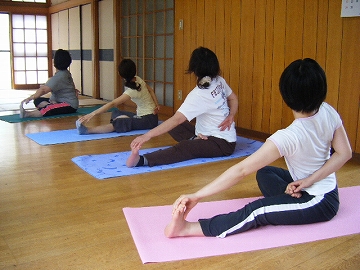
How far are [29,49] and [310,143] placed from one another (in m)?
8.70

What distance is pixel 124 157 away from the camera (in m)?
3.35

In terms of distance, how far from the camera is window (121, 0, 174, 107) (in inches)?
221

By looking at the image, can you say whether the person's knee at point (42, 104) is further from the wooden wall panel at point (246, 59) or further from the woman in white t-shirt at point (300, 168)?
the woman in white t-shirt at point (300, 168)

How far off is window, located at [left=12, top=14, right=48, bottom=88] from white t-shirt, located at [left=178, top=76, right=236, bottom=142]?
6995 mm

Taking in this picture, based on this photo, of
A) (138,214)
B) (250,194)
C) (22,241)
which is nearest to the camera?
(22,241)

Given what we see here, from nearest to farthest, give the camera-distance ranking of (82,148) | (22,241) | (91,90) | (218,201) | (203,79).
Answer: (22,241) < (218,201) < (203,79) < (82,148) < (91,90)

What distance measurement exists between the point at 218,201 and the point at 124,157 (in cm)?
120

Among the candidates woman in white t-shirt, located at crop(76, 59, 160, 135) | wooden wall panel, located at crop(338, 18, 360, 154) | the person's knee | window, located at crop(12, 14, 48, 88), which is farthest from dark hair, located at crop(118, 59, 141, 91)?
window, located at crop(12, 14, 48, 88)

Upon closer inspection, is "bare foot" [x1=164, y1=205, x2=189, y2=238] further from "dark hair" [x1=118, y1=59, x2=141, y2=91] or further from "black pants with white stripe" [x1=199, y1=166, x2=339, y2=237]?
"dark hair" [x1=118, y1=59, x2=141, y2=91]

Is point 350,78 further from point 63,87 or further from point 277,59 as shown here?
point 63,87

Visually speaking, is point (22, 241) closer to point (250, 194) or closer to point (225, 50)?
point (250, 194)

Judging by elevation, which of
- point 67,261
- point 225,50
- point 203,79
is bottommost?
point 67,261

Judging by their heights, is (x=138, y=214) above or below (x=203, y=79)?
below

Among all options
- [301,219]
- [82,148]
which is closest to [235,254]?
[301,219]
